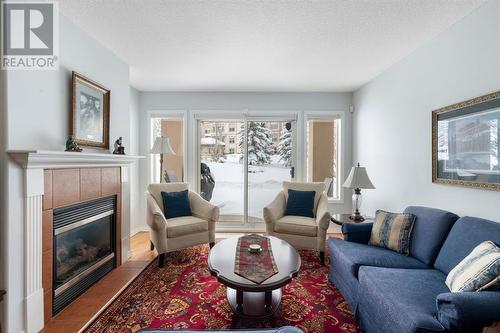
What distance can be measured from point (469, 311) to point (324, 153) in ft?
11.5

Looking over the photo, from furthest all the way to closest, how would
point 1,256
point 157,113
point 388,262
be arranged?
point 157,113 → point 388,262 → point 1,256

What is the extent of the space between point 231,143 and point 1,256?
3336 millimetres

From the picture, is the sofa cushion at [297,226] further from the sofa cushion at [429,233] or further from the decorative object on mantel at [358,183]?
the sofa cushion at [429,233]

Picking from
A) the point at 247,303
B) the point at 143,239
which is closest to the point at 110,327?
the point at 247,303

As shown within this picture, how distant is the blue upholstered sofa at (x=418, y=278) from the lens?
49.2 inches

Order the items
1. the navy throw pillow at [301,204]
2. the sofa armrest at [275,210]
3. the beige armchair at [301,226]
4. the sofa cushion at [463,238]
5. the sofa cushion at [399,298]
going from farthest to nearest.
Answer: the navy throw pillow at [301,204] < the sofa armrest at [275,210] < the beige armchair at [301,226] < the sofa cushion at [463,238] < the sofa cushion at [399,298]

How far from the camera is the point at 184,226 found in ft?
10.2

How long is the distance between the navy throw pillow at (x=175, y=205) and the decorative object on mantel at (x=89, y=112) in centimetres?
101

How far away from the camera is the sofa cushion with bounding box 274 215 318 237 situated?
123 inches

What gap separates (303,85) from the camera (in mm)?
4047

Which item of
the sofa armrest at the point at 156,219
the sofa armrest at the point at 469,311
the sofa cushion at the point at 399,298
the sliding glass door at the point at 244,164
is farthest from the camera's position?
the sliding glass door at the point at 244,164

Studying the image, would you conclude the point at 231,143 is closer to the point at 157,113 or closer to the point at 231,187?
the point at 231,187

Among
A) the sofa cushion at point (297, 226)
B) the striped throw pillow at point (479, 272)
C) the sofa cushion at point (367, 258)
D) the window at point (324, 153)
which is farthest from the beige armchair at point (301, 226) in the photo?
the striped throw pillow at point (479, 272)

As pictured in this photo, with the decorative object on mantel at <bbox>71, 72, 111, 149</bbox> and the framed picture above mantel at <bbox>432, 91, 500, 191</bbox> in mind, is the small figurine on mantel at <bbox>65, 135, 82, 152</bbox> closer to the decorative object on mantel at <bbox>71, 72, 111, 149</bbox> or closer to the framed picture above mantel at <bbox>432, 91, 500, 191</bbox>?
the decorative object on mantel at <bbox>71, 72, 111, 149</bbox>
